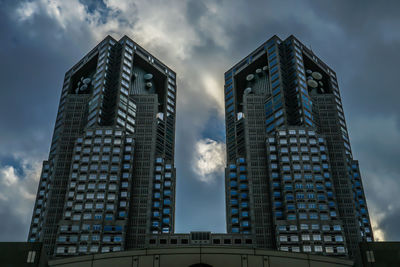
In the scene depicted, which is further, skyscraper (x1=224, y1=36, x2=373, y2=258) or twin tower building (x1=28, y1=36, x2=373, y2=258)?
twin tower building (x1=28, y1=36, x2=373, y2=258)

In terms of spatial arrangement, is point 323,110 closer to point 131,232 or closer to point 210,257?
point 131,232

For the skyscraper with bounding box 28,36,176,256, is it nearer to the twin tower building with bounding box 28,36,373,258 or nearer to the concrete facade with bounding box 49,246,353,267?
the twin tower building with bounding box 28,36,373,258

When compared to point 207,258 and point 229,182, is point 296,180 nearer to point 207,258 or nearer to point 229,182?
point 229,182

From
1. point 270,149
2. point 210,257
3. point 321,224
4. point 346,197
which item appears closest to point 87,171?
point 270,149

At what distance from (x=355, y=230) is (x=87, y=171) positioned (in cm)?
11433

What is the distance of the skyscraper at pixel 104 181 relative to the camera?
15662 centimetres

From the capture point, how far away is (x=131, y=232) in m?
165

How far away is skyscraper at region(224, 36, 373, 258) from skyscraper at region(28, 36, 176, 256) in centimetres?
3667

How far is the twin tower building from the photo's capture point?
155 m

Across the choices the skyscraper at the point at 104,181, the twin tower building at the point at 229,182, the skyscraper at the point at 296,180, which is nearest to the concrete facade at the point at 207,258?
the twin tower building at the point at 229,182

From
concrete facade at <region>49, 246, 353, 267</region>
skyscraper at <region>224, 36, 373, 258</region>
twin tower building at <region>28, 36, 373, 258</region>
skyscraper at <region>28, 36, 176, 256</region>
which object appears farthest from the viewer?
skyscraper at <region>28, 36, 176, 256</region>

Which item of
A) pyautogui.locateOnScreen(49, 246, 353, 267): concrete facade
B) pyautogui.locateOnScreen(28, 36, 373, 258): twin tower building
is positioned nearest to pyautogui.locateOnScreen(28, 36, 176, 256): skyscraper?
pyautogui.locateOnScreen(28, 36, 373, 258): twin tower building

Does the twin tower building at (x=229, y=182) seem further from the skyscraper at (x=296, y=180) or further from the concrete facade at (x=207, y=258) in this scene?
the concrete facade at (x=207, y=258)

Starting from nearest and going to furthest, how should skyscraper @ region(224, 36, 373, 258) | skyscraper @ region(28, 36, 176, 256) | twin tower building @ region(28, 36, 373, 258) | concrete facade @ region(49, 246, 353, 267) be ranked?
concrete facade @ region(49, 246, 353, 267) → skyscraper @ region(224, 36, 373, 258) → twin tower building @ region(28, 36, 373, 258) → skyscraper @ region(28, 36, 176, 256)
